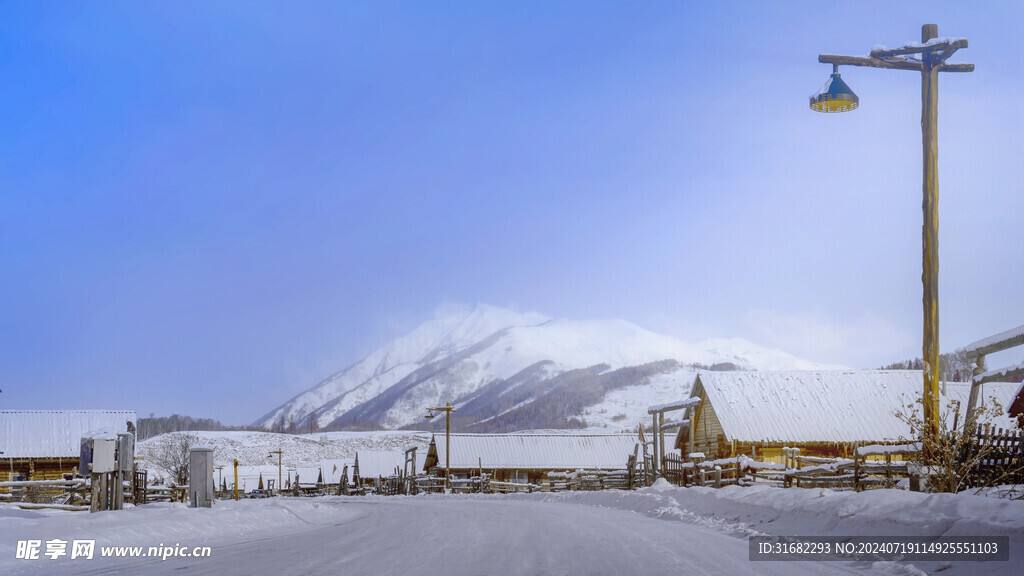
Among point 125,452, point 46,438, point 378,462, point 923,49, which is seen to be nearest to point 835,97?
point 923,49

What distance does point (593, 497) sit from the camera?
30547mm

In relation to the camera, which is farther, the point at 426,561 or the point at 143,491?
the point at 143,491

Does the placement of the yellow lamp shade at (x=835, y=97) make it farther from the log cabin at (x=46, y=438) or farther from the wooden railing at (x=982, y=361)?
the log cabin at (x=46, y=438)

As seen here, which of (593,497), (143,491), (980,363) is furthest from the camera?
(143,491)

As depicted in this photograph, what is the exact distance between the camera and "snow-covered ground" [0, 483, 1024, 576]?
9.49 m

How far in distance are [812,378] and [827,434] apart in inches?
190

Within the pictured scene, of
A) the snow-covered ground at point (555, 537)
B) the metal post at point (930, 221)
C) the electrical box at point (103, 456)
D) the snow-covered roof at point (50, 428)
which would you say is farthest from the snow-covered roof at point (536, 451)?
the metal post at point (930, 221)

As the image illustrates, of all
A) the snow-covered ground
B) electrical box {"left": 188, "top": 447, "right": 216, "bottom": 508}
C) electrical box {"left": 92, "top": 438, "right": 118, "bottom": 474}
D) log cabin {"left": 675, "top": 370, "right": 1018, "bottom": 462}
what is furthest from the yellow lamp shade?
log cabin {"left": 675, "top": 370, "right": 1018, "bottom": 462}

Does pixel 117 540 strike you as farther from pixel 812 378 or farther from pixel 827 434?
pixel 812 378

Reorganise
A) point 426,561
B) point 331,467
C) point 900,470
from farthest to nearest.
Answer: point 331,467
point 900,470
point 426,561

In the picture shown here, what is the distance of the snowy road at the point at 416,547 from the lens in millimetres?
9602

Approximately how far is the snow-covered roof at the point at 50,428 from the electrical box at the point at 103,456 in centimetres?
4525

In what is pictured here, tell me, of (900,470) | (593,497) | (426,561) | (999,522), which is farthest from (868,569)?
(593,497)

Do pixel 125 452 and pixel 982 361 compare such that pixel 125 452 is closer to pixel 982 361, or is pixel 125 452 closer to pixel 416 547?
pixel 416 547
